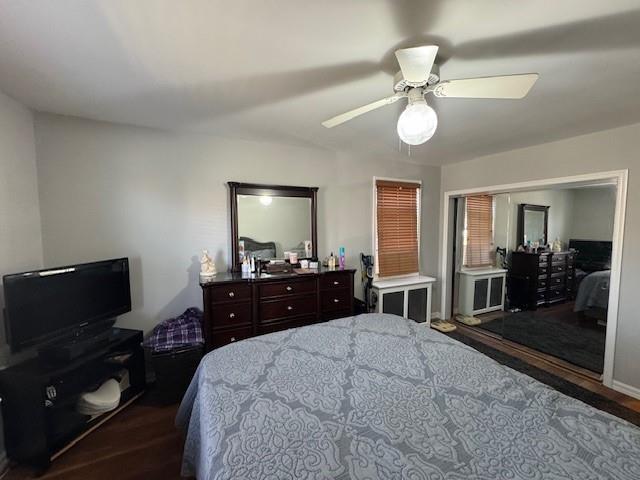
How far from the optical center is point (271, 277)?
2439mm

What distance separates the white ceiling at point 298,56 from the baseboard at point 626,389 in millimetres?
2271

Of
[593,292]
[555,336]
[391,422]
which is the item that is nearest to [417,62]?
[391,422]

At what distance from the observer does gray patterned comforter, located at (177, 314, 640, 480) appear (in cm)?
82

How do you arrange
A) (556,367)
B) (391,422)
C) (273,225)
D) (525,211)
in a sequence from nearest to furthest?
(391,422)
(556,367)
(273,225)
(525,211)

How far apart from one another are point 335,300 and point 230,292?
107 centimetres

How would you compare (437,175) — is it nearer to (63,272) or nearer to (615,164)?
(615,164)

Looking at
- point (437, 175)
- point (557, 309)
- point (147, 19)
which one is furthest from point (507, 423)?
point (557, 309)

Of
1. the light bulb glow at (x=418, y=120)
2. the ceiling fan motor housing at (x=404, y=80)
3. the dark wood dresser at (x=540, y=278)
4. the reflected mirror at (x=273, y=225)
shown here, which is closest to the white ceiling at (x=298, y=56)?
the ceiling fan motor housing at (x=404, y=80)

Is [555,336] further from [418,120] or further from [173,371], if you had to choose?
[173,371]

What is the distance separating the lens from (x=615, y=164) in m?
2.31

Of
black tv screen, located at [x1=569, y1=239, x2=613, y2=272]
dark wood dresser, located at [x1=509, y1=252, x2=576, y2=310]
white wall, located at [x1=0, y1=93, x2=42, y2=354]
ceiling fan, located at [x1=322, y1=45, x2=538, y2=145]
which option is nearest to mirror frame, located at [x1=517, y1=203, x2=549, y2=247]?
dark wood dresser, located at [x1=509, y1=252, x2=576, y2=310]

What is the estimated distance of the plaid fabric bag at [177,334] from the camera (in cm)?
214

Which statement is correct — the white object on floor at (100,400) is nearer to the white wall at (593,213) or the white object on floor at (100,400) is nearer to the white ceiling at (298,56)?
the white ceiling at (298,56)

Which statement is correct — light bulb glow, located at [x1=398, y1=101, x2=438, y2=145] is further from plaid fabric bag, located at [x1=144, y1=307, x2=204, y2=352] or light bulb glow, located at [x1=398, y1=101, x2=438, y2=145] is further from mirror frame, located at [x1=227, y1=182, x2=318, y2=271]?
plaid fabric bag, located at [x1=144, y1=307, x2=204, y2=352]
